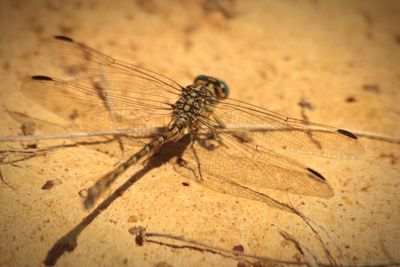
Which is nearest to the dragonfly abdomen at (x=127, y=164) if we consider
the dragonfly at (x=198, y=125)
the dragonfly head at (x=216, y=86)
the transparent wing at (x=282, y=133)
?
the dragonfly at (x=198, y=125)

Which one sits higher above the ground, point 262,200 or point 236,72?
point 236,72

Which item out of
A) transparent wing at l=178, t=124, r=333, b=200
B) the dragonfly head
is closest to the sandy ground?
transparent wing at l=178, t=124, r=333, b=200

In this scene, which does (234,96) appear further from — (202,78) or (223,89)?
(202,78)

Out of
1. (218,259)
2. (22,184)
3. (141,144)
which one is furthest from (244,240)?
(22,184)

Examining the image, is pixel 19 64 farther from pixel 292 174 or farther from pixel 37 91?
pixel 292 174

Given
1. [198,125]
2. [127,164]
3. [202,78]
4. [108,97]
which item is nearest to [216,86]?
[202,78]

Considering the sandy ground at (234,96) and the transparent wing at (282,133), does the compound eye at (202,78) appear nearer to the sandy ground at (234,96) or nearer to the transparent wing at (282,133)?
the sandy ground at (234,96)

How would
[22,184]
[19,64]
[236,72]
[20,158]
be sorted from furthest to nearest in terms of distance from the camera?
[236,72], [19,64], [20,158], [22,184]
